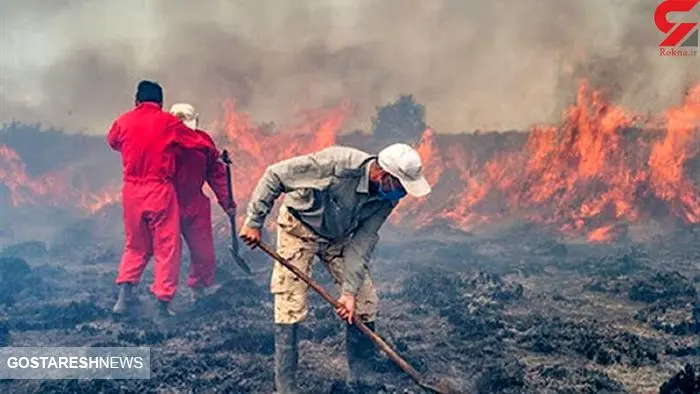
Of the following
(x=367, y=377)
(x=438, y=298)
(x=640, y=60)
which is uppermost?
(x=640, y=60)

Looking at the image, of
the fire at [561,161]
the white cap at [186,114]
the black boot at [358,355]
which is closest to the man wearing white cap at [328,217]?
the black boot at [358,355]

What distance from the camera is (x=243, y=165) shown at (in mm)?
7652

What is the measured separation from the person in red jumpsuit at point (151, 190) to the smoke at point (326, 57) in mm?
1002

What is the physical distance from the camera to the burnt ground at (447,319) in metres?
5.49

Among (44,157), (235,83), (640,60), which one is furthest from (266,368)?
(640,60)

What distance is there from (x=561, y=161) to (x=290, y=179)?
393 centimetres

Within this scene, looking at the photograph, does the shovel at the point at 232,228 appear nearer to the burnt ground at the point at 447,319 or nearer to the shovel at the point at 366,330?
the burnt ground at the point at 447,319

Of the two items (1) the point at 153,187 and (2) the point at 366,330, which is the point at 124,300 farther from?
(2) the point at 366,330

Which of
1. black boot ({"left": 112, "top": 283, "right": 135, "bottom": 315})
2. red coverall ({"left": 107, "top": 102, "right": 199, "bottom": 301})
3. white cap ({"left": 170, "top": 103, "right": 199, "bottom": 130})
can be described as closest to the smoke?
white cap ({"left": 170, "top": 103, "right": 199, "bottom": 130})

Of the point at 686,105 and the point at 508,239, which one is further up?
the point at 686,105

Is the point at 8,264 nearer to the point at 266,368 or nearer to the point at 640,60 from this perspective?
the point at 266,368

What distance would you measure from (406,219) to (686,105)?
3.24 metres

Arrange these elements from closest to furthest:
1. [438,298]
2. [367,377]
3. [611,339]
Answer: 1. [367,377]
2. [611,339]
3. [438,298]

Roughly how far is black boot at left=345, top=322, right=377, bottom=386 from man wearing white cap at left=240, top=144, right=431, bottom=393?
27 centimetres
